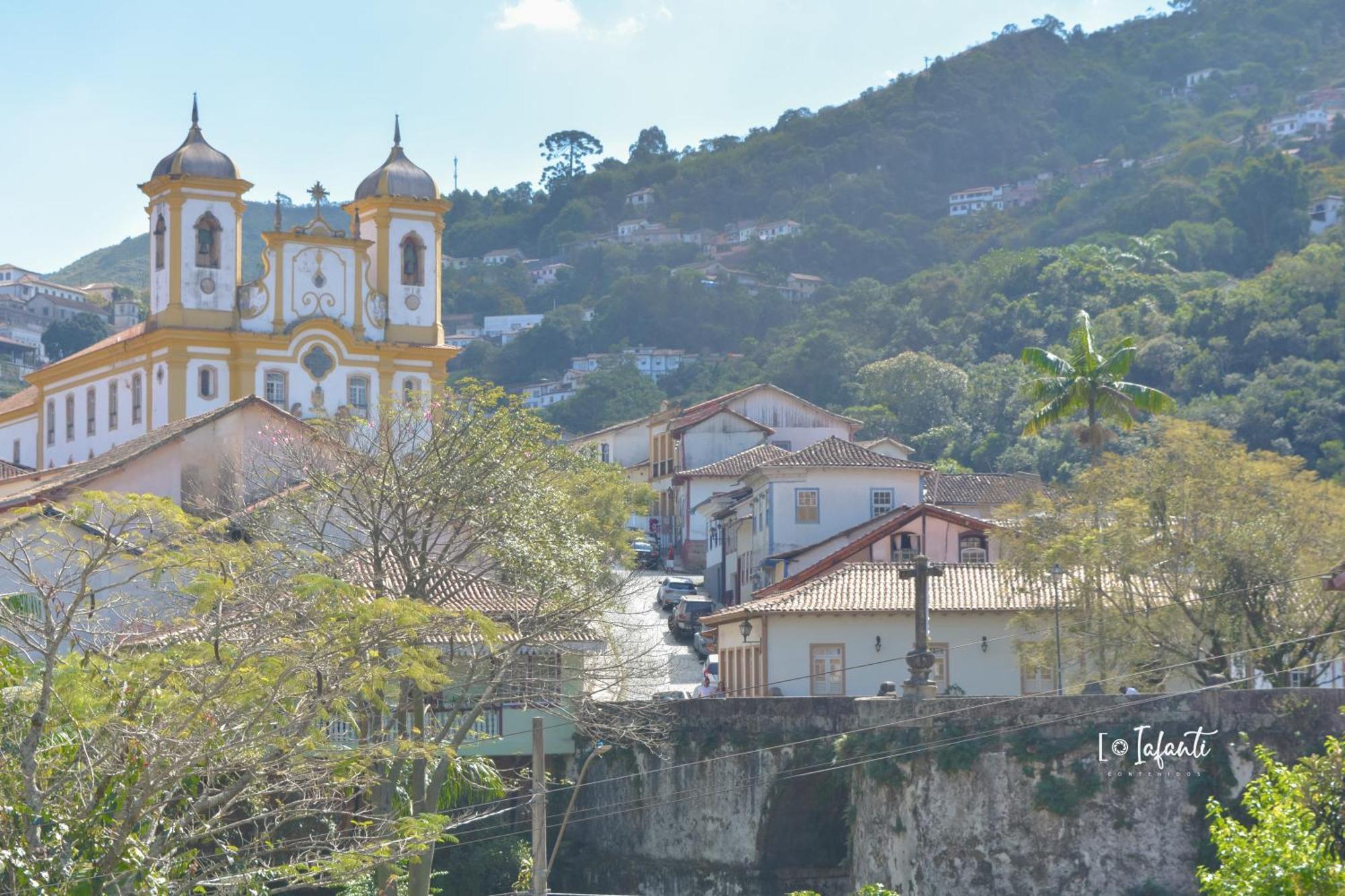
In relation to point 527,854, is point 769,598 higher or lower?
higher

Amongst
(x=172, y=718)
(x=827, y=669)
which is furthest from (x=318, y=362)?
(x=172, y=718)

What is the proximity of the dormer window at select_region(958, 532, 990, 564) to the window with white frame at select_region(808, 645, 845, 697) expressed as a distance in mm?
8536

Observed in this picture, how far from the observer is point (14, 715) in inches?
786

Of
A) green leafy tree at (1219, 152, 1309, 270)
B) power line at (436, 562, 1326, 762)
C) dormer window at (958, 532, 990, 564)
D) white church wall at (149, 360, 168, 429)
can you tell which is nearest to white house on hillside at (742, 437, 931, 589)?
dormer window at (958, 532, 990, 564)

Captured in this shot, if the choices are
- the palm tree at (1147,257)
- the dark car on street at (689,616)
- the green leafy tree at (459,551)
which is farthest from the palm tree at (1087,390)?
the palm tree at (1147,257)

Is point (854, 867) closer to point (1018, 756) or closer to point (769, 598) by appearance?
point (1018, 756)

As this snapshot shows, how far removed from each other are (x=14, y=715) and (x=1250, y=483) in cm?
2749

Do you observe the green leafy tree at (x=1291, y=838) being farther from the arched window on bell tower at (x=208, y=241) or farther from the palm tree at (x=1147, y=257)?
the palm tree at (x=1147, y=257)

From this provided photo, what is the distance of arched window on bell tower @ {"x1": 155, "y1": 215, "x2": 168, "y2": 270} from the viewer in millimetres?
74750

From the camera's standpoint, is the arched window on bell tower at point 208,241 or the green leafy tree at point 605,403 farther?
the green leafy tree at point 605,403

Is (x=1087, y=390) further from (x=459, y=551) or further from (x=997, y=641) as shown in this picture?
(x=459, y=551)

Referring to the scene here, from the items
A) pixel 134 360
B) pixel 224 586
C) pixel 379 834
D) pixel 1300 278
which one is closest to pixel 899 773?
pixel 379 834

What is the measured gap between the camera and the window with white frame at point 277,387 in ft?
241

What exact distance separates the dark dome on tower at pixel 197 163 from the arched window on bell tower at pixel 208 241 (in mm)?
1455
